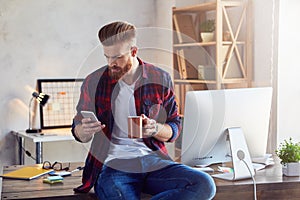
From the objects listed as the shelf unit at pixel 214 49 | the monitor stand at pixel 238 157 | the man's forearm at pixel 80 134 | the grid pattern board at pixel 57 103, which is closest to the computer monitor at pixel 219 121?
the monitor stand at pixel 238 157

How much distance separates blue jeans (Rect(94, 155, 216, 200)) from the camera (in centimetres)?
211

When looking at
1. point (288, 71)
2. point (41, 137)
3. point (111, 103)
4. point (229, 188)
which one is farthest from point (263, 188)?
point (41, 137)

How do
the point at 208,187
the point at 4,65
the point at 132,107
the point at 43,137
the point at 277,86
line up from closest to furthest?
1. the point at 208,187
2. the point at 132,107
3. the point at 277,86
4. the point at 43,137
5. the point at 4,65

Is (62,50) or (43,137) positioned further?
(62,50)

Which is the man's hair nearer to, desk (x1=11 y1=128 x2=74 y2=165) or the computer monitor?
the computer monitor

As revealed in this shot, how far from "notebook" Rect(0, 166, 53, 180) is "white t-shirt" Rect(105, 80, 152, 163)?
1.36ft

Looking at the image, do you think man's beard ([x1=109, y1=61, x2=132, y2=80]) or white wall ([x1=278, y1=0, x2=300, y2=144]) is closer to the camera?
man's beard ([x1=109, y1=61, x2=132, y2=80])

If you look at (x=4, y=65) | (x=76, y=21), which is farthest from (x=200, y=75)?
(x=4, y=65)

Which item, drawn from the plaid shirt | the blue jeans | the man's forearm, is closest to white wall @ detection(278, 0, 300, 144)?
the plaid shirt

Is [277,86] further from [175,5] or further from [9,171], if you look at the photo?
[9,171]

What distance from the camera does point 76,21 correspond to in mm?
4328

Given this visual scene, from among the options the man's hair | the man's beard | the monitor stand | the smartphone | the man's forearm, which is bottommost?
the monitor stand

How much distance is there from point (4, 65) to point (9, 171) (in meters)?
1.75

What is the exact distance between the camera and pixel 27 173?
8.05 feet
